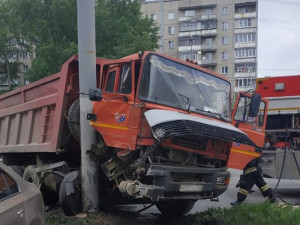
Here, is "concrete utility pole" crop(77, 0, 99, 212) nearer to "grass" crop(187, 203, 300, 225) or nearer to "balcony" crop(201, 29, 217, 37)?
"grass" crop(187, 203, 300, 225)

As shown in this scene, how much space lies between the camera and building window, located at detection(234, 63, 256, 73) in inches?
2572

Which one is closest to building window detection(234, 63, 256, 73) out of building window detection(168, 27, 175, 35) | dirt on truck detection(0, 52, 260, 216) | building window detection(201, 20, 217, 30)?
building window detection(201, 20, 217, 30)

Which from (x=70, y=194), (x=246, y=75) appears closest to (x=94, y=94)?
(x=70, y=194)

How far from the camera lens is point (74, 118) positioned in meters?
6.50

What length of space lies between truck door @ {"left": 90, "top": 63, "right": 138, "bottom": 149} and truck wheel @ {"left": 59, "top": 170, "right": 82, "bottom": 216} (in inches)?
39.2

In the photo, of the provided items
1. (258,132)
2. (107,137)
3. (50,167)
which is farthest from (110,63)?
(258,132)

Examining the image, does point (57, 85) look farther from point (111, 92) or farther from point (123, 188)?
point (123, 188)

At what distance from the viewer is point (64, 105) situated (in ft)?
21.9

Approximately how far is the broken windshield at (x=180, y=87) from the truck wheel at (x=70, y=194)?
195cm

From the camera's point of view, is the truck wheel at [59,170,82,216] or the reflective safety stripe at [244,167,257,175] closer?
the truck wheel at [59,170,82,216]

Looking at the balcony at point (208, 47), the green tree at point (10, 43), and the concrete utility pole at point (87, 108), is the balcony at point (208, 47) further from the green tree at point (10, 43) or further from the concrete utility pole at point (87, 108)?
the concrete utility pole at point (87, 108)

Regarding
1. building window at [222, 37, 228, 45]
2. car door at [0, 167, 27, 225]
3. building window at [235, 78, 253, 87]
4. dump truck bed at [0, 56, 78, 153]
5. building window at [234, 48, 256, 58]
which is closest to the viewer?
car door at [0, 167, 27, 225]

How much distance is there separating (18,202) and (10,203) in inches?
5.1

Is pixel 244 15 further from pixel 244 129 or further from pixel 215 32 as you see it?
pixel 244 129
